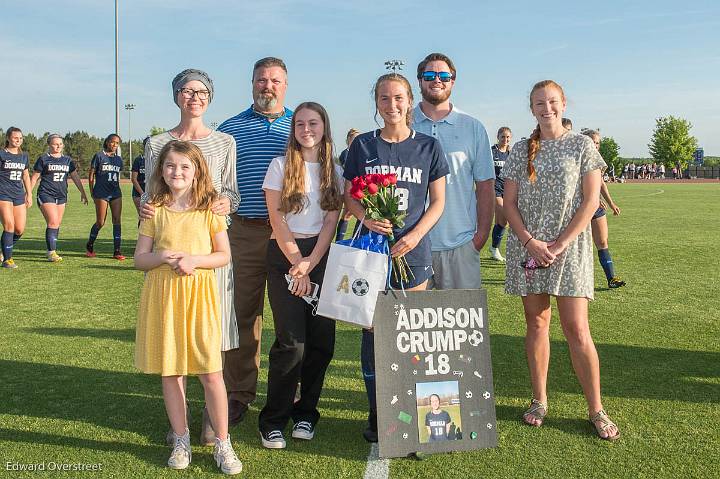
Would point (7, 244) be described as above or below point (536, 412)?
above

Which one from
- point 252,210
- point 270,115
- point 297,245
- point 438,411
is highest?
point 270,115

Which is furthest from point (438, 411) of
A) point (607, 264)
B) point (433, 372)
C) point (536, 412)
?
point (607, 264)

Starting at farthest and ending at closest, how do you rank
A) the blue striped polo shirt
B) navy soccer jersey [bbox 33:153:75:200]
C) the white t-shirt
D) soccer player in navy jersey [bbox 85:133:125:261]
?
soccer player in navy jersey [bbox 85:133:125:261]
navy soccer jersey [bbox 33:153:75:200]
the blue striped polo shirt
the white t-shirt

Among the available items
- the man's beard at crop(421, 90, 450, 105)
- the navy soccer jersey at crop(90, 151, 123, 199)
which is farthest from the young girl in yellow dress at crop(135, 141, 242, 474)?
the navy soccer jersey at crop(90, 151, 123, 199)

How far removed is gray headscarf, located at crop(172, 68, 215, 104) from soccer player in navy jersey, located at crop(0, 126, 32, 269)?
7.74 metres

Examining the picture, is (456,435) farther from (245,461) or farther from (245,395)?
(245,395)

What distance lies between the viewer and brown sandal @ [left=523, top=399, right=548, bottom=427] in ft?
13.6

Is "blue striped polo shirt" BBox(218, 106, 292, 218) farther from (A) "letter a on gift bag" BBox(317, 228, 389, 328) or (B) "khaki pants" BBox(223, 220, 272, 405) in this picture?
(A) "letter a on gift bag" BBox(317, 228, 389, 328)

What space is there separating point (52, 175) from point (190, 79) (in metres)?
8.37

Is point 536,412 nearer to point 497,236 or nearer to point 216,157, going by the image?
point 216,157

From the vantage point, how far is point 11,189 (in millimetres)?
10391

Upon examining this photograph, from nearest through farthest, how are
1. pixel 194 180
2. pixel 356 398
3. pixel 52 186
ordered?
pixel 194 180, pixel 356 398, pixel 52 186

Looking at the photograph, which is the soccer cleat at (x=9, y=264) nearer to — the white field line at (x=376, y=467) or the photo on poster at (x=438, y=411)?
the white field line at (x=376, y=467)

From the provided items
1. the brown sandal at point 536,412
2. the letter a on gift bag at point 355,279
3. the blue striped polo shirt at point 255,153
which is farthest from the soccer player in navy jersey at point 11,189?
the brown sandal at point 536,412
